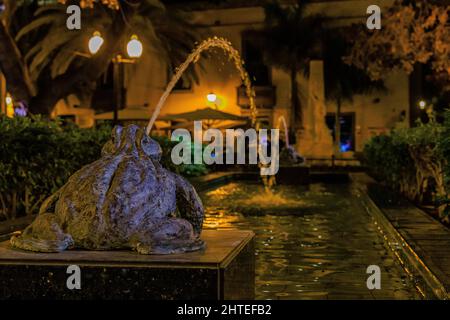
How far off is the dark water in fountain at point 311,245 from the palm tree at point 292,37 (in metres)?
17.5

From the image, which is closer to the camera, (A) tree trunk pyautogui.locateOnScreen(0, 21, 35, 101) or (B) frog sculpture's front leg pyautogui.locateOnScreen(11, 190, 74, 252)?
(B) frog sculpture's front leg pyautogui.locateOnScreen(11, 190, 74, 252)

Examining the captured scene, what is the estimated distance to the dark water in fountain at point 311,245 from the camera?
6.05m

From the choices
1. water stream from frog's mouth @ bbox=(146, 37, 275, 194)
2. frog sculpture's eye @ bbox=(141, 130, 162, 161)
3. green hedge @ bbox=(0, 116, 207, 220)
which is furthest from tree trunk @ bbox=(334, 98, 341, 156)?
frog sculpture's eye @ bbox=(141, 130, 162, 161)

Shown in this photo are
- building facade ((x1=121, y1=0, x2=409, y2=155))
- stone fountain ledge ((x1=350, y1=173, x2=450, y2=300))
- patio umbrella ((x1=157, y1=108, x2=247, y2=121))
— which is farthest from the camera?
building facade ((x1=121, y1=0, x2=409, y2=155))

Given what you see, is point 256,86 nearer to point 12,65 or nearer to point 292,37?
point 292,37

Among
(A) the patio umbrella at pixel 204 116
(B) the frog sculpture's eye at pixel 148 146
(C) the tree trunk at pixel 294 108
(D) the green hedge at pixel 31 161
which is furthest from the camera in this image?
(C) the tree trunk at pixel 294 108

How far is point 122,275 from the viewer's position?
4.00 metres

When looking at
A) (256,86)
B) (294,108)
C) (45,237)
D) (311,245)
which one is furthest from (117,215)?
(256,86)

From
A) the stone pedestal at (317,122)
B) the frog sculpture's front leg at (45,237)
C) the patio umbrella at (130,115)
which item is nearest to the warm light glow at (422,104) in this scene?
the stone pedestal at (317,122)

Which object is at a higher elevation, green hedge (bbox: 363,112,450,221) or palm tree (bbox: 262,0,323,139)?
palm tree (bbox: 262,0,323,139)

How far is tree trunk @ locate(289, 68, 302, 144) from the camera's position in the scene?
31531mm

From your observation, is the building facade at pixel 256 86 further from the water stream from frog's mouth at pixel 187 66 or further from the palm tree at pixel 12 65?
the palm tree at pixel 12 65

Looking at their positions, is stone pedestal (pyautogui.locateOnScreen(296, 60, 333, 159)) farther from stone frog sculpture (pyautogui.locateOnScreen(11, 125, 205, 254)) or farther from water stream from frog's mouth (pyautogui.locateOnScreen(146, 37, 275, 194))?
stone frog sculpture (pyautogui.locateOnScreen(11, 125, 205, 254))

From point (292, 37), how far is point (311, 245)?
80.4 ft
